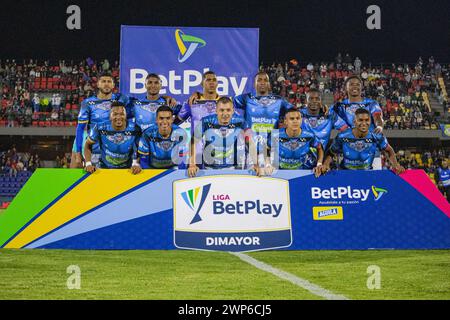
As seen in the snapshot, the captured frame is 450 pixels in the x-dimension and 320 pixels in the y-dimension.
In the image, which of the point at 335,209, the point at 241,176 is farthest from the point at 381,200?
the point at 241,176

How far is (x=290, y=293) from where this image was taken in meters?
4.98

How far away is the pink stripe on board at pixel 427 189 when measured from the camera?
26.6 ft

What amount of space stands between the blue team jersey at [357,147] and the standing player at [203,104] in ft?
6.26

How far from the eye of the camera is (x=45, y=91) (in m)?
31.7

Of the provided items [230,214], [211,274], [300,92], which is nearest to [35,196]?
[230,214]

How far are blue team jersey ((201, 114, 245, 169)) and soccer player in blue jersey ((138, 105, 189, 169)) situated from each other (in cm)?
42

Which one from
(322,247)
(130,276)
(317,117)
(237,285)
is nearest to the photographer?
(237,285)

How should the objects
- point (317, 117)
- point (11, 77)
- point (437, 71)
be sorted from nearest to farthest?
point (317, 117) → point (11, 77) → point (437, 71)

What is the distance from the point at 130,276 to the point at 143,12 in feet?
103

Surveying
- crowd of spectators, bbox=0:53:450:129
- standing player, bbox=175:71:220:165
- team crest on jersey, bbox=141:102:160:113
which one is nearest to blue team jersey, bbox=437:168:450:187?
standing player, bbox=175:71:220:165

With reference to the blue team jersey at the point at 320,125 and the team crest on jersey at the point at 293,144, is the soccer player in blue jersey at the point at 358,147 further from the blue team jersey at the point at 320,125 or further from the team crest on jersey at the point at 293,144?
the blue team jersey at the point at 320,125

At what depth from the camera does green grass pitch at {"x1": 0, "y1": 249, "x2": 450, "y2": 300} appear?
493cm
